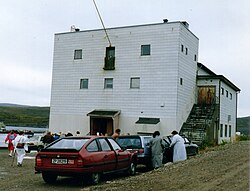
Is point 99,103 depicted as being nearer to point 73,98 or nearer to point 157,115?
point 73,98

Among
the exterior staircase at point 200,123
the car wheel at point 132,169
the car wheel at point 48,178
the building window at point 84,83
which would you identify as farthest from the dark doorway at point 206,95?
the car wheel at point 48,178

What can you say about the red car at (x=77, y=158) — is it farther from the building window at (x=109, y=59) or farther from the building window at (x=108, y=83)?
the building window at (x=109, y=59)

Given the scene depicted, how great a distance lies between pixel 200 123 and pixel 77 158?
24.1 metres

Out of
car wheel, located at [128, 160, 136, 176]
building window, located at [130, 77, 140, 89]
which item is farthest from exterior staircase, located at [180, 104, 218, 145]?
car wheel, located at [128, 160, 136, 176]

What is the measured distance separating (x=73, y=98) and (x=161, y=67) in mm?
9287

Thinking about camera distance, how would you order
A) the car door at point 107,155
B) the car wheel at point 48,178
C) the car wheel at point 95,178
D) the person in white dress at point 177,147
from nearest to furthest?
the car wheel at point 95,178 → the car wheel at point 48,178 → the car door at point 107,155 → the person in white dress at point 177,147

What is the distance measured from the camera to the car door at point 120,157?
1381 cm

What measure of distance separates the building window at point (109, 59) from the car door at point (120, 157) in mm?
22256

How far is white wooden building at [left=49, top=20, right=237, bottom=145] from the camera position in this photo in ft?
110

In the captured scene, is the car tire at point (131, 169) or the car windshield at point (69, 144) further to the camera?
the car tire at point (131, 169)

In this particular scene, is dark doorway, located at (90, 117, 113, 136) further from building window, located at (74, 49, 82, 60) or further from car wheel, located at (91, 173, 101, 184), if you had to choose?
car wheel, located at (91, 173, 101, 184)

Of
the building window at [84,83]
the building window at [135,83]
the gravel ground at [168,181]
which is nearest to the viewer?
the gravel ground at [168,181]

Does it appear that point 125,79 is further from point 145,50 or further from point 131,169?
point 131,169

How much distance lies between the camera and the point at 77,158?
11.8m
